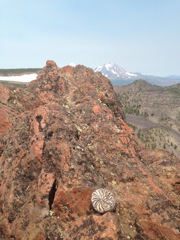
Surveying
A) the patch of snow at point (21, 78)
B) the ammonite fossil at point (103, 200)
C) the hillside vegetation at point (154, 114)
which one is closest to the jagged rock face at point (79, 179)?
the ammonite fossil at point (103, 200)

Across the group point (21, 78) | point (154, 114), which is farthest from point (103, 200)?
point (21, 78)

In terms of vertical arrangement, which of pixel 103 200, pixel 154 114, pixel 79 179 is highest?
pixel 79 179

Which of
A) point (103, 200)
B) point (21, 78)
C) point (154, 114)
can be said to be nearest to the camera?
point (103, 200)

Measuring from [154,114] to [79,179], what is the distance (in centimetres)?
7490

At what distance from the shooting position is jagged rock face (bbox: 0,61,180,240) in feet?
35.6

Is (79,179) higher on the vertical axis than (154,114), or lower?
higher

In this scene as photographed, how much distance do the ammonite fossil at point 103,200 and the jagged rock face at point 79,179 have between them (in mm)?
276

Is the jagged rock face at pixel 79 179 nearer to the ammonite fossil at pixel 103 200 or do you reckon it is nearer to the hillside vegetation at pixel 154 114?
the ammonite fossil at pixel 103 200

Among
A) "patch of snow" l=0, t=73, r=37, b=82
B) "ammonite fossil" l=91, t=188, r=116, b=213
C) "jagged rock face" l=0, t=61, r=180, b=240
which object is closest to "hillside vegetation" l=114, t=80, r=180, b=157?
"jagged rock face" l=0, t=61, r=180, b=240

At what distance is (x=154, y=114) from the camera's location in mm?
83125

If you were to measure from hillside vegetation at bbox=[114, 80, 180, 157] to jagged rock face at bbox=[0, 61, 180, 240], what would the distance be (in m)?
36.6

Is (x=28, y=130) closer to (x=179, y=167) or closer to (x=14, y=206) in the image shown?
(x=14, y=206)

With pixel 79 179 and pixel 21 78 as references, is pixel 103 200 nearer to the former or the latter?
pixel 79 179

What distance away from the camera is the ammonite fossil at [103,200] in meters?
11.0
